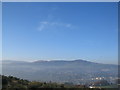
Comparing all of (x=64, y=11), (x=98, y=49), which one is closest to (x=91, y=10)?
(x=64, y=11)

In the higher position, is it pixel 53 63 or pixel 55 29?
pixel 55 29

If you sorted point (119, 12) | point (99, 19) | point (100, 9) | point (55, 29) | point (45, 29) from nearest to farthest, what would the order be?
1. point (119, 12)
2. point (100, 9)
3. point (99, 19)
4. point (45, 29)
5. point (55, 29)

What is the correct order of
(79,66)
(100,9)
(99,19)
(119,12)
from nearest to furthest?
1. (119,12)
2. (100,9)
3. (99,19)
4. (79,66)

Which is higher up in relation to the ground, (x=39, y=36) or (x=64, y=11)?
(x=64, y=11)

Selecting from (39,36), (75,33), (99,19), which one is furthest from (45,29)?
(99,19)

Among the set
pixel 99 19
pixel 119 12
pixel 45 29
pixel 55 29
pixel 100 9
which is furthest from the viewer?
pixel 55 29

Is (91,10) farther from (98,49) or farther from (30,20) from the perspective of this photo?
(98,49)

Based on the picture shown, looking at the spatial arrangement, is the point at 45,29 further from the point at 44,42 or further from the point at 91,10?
the point at 91,10

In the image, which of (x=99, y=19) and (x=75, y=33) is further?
(x=75, y=33)

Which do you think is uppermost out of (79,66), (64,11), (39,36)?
(64,11)
